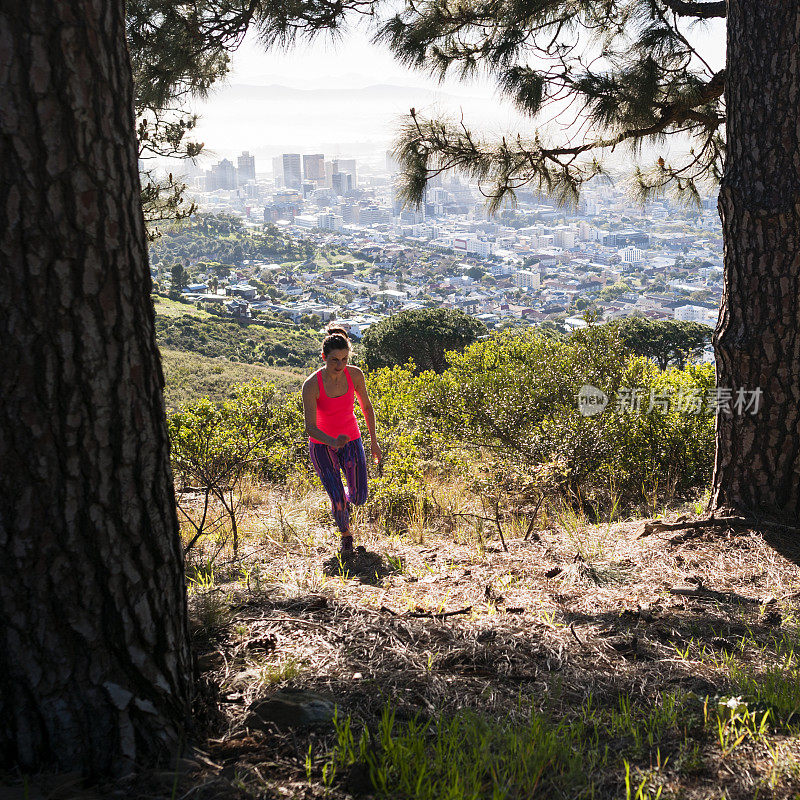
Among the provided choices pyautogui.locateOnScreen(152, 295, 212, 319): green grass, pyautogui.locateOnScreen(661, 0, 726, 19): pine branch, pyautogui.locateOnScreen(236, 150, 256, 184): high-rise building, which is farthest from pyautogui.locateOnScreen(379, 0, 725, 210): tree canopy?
pyautogui.locateOnScreen(236, 150, 256, 184): high-rise building

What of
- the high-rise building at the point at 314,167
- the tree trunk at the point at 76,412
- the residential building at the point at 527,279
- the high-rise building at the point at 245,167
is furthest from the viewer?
the high-rise building at the point at 245,167

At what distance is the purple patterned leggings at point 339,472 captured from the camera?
3738mm

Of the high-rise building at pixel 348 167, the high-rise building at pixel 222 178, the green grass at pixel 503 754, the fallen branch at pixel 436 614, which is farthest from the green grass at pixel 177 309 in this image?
the high-rise building at pixel 222 178

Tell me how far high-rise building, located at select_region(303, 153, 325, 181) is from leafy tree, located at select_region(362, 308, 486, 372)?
332 ft

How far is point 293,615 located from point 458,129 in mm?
3955

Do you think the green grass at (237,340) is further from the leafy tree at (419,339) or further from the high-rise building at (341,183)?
the high-rise building at (341,183)

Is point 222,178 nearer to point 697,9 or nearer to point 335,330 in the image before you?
point 697,9

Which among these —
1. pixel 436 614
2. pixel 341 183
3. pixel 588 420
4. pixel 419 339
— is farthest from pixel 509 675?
pixel 341 183

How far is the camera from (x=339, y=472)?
12.5 feet

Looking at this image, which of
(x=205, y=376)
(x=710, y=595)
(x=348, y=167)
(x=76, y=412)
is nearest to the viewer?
(x=76, y=412)

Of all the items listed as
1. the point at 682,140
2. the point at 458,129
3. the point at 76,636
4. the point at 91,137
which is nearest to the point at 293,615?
the point at 76,636

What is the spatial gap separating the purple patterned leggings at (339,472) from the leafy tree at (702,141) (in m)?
1.91

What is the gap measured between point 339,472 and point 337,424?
276 millimetres

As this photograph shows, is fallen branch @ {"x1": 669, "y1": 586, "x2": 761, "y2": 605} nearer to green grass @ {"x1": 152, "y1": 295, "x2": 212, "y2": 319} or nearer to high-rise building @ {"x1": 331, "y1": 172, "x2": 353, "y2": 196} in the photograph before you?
green grass @ {"x1": 152, "y1": 295, "x2": 212, "y2": 319}
